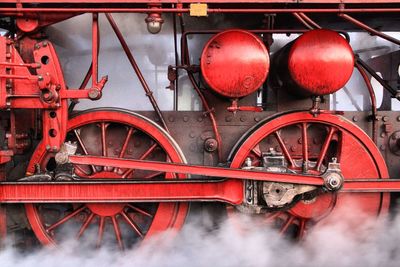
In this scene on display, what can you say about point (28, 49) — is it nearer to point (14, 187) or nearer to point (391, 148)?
point (14, 187)

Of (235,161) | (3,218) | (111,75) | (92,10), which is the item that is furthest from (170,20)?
(3,218)

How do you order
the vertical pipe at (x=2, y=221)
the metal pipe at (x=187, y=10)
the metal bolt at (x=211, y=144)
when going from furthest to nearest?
1. the metal bolt at (x=211, y=144)
2. the vertical pipe at (x=2, y=221)
3. the metal pipe at (x=187, y=10)

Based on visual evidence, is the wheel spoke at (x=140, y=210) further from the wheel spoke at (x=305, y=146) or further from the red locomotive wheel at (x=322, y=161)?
the wheel spoke at (x=305, y=146)

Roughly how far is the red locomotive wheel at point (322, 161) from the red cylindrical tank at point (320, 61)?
0.91ft

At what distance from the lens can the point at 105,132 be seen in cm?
282

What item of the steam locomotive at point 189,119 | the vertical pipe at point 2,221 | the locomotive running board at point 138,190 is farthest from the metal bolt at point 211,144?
the vertical pipe at point 2,221

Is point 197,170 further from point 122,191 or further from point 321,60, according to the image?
point 321,60

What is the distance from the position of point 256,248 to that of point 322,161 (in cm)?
74

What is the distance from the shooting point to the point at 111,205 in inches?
106

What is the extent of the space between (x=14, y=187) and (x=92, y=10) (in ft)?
3.67

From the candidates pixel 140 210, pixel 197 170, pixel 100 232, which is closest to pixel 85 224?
pixel 100 232

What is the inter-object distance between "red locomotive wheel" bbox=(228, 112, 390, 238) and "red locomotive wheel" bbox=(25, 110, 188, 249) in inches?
18.2

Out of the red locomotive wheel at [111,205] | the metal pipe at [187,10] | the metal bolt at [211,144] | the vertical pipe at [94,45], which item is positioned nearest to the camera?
the metal pipe at [187,10]

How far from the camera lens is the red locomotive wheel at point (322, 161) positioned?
8.86 ft
